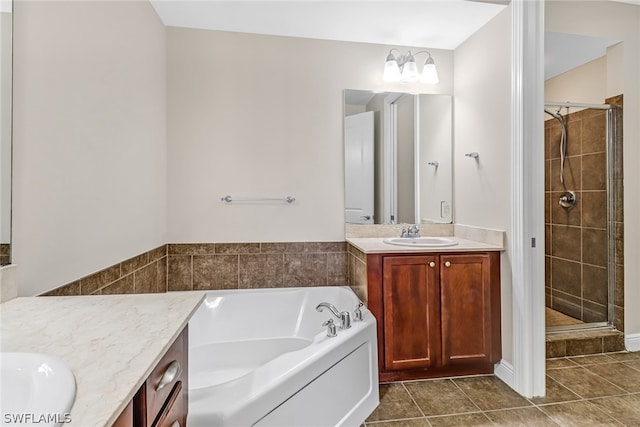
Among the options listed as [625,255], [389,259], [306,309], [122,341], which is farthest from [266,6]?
[625,255]

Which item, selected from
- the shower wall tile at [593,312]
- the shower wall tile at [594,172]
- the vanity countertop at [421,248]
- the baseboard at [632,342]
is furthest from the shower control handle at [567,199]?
the vanity countertop at [421,248]

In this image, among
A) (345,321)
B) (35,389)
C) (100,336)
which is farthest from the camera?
(345,321)

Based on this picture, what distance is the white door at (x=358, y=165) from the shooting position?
2.76m

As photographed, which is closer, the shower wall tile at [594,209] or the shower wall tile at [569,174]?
the shower wall tile at [594,209]

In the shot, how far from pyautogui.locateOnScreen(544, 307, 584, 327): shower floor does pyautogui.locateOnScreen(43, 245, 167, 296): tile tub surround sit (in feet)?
9.89

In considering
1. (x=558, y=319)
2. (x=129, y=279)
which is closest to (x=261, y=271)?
(x=129, y=279)

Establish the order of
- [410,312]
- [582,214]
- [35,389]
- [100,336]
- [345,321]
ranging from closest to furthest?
[35,389] → [100,336] → [345,321] → [410,312] → [582,214]

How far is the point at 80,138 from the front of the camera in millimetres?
1448

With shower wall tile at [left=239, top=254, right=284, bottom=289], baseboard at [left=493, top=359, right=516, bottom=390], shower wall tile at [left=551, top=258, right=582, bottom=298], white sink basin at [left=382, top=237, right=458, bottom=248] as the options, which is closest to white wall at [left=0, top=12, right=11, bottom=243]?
shower wall tile at [left=239, top=254, right=284, bottom=289]

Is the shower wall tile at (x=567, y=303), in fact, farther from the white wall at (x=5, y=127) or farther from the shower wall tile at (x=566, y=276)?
the white wall at (x=5, y=127)

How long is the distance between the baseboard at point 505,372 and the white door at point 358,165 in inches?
52.9

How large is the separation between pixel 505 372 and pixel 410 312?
28.4 inches

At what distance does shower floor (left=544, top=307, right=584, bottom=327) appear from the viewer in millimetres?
2789

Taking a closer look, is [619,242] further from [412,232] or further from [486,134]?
[412,232]
